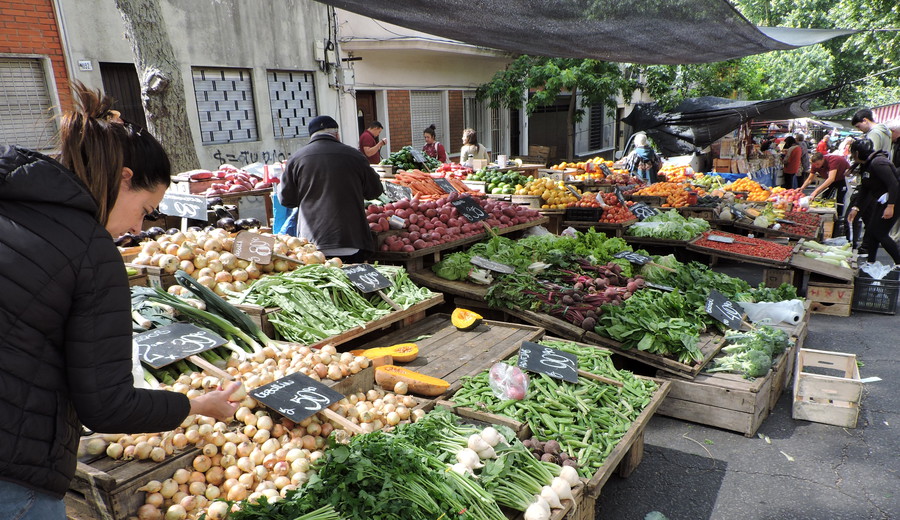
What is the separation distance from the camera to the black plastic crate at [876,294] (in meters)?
6.52

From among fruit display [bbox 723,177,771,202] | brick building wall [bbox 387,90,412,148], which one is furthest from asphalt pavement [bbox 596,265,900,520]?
brick building wall [bbox 387,90,412,148]

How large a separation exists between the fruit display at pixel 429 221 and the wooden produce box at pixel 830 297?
3576 millimetres

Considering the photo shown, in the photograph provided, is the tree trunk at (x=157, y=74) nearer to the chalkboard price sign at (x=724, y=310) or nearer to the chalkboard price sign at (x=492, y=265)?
the chalkboard price sign at (x=492, y=265)

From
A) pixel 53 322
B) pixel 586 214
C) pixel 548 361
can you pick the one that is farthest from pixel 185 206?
pixel 586 214

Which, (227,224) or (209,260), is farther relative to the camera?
(227,224)

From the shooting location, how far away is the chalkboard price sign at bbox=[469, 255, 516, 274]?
16.8 feet

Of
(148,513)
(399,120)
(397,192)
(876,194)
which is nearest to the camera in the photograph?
(148,513)

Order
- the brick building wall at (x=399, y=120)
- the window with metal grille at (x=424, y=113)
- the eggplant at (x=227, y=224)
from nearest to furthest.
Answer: the eggplant at (x=227, y=224), the brick building wall at (x=399, y=120), the window with metal grille at (x=424, y=113)

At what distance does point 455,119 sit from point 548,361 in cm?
1433

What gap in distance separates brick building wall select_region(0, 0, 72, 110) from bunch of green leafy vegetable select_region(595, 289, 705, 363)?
7.84 metres

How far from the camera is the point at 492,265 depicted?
5141 millimetres

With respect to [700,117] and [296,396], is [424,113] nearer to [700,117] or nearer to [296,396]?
[700,117]

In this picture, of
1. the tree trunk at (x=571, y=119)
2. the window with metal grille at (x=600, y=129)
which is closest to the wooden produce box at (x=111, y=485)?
the tree trunk at (x=571, y=119)

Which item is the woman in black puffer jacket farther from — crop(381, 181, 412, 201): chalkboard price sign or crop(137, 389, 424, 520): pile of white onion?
crop(137, 389, 424, 520): pile of white onion
